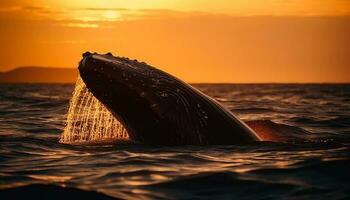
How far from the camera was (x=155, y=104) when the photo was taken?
8.22m

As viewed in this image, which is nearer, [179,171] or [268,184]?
[268,184]

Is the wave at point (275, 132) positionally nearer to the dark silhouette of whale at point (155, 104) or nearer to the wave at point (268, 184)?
the dark silhouette of whale at point (155, 104)

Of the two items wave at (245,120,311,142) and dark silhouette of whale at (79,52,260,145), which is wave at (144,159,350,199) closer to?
dark silhouette of whale at (79,52,260,145)

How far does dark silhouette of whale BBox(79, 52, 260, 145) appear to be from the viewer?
8.15 m

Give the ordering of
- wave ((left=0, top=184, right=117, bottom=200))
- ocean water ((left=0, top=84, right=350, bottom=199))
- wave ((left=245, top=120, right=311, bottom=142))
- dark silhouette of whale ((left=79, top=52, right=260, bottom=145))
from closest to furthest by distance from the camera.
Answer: wave ((left=0, top=184, right=117, bottom=200)) < ocean water ((left=0, top=84, right=350, bottom=199)) < dark silhouette of whale ((left=79, top=52, right=260, bottom=145)) < wave ((left=245, top=120, right=311, bottom=142))

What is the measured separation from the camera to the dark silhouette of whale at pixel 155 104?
8.15 meters

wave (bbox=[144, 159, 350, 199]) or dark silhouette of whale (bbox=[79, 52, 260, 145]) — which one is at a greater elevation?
dark silhouette of whale (bbox=[79, 52, 260, 145])

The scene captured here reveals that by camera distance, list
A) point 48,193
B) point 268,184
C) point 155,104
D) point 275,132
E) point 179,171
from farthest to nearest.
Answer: point 275,132 < point 155,104 < point 179,171 < point 268,184 < point 48,193

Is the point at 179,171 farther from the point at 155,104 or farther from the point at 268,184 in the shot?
the point at 268,184

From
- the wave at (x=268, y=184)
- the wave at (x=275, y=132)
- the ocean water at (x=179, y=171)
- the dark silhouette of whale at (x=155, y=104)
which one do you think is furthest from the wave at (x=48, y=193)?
the wave at (x=275, y=132)

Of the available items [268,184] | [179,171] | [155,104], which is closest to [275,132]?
[155,104]

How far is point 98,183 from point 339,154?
11.8ft

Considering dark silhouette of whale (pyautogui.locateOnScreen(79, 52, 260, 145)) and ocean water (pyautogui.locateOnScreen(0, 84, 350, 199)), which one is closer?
ocean water (pyautogui.locateOnScreen(0, 84, 350, 199))

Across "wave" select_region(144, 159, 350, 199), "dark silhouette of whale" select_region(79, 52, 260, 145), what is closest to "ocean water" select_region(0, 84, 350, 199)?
"wave" select_region(144, 159, 350, 199)
